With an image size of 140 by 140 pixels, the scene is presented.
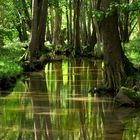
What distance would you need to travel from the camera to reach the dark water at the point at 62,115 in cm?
991

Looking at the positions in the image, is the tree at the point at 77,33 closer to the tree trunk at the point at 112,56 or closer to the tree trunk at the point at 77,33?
the tree trunk at the point at 77,33

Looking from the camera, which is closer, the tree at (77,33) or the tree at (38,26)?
the tree at (38,26)

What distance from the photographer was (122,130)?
10.3 meters

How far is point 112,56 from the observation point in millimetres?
16172

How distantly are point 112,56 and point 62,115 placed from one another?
485cm

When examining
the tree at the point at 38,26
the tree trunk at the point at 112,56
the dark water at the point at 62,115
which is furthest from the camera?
the tree at the point at 38,26

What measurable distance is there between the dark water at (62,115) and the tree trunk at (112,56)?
113 centimetres

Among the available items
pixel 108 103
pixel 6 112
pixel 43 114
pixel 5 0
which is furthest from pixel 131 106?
pixel 5 0

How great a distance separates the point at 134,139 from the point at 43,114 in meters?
3.68

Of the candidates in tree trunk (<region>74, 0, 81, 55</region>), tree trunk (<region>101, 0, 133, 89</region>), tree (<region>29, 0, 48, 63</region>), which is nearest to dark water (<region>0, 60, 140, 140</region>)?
tree trunk (<region>101, 0, 133, 89</region>)

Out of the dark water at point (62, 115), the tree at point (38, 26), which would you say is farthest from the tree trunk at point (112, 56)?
the tree at point (38, 26)

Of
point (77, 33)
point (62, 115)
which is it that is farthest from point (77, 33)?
point (62, 115)

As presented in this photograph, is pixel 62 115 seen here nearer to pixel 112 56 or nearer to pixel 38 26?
pixel 112 56

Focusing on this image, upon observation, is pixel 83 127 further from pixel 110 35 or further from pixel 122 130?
pixel 110 35
